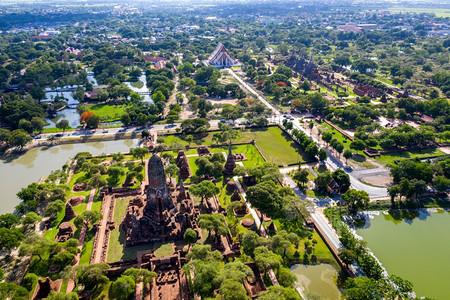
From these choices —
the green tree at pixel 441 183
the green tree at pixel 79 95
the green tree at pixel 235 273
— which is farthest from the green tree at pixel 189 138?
the green tree at pixel 441 183

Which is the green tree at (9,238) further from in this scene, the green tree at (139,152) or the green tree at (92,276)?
the green tree at (139,152)

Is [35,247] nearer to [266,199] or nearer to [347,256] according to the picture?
[266,199]

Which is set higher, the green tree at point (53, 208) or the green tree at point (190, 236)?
the green tree at point (190, 236)

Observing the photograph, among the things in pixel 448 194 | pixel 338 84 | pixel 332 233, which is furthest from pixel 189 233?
pixel 338 84

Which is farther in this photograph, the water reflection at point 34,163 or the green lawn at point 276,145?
the green lawn at point 276,145

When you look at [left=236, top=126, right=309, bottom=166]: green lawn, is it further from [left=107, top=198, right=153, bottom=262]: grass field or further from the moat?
[left=107, top=198, right=153, bottom=262]: grass field

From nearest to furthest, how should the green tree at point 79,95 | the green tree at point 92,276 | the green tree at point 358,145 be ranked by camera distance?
the green tree at point 92,276 < the green tree at point 358,145 < the green tree at point 79,95
